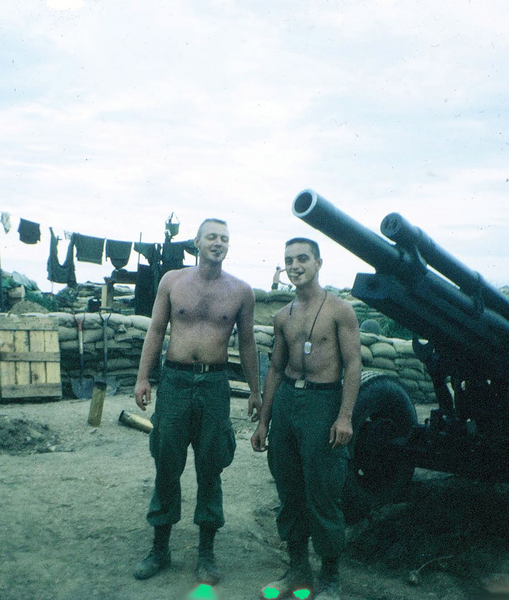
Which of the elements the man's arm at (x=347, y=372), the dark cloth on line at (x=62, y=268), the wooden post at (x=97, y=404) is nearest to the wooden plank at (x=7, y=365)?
the wooden post at (x=97, y=404)

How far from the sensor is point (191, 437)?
3471 millimetres

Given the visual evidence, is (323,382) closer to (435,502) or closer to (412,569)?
(412,569)

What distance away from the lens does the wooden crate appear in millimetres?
8914

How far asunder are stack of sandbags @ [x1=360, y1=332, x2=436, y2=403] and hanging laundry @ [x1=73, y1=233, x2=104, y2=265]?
278 inches

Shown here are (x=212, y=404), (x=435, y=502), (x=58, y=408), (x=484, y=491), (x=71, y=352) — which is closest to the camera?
(x=212, y=404)

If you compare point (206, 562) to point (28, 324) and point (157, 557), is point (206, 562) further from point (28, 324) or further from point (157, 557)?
point (28, 324)

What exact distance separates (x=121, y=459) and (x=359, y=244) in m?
4.01

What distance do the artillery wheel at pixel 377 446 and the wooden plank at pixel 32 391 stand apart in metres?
6.10

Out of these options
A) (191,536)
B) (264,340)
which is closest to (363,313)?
(264,340)

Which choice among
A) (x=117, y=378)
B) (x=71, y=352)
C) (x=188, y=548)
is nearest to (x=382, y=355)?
(x=117, y=378)

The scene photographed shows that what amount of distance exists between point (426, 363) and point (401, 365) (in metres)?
6.78

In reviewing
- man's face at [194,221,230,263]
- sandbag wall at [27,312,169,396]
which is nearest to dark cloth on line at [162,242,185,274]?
sandbag wall at [27,312,169,396]

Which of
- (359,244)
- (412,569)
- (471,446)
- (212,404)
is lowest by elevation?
(412,569)

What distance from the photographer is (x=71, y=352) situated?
31.8 ft
